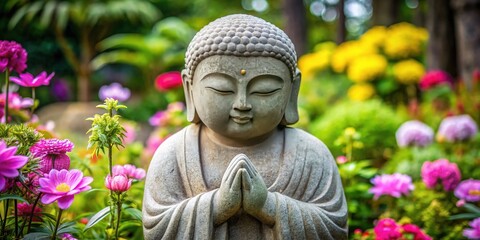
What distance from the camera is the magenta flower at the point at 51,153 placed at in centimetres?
248

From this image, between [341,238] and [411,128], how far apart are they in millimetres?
2571

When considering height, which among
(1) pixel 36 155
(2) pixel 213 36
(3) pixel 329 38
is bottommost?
(3) pixel 329 38

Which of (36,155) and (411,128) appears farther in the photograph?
(411,128)

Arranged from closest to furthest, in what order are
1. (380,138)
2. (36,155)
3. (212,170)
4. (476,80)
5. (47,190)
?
(47,190)
(36,155)
(212,170)
(380,138)
(476,80)

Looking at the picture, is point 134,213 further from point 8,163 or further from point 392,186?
point 392,186

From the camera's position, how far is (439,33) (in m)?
8.05

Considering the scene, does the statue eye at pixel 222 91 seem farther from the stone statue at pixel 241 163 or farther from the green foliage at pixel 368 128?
the green foliage at pixel 368 128

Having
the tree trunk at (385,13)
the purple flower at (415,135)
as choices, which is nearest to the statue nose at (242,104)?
the purple flower at (415,135)

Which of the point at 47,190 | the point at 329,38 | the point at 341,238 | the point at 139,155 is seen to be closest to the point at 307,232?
the point at 341,238

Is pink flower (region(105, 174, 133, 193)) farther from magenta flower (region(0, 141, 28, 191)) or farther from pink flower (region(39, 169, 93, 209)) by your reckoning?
magenta flower (region(0, 141, 28, 191))

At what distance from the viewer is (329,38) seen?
57.8 feet

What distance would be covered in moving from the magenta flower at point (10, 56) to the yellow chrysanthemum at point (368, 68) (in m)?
5.82

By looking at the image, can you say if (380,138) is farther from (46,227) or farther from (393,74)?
(46,227)

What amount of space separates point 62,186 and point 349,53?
6.77 m
